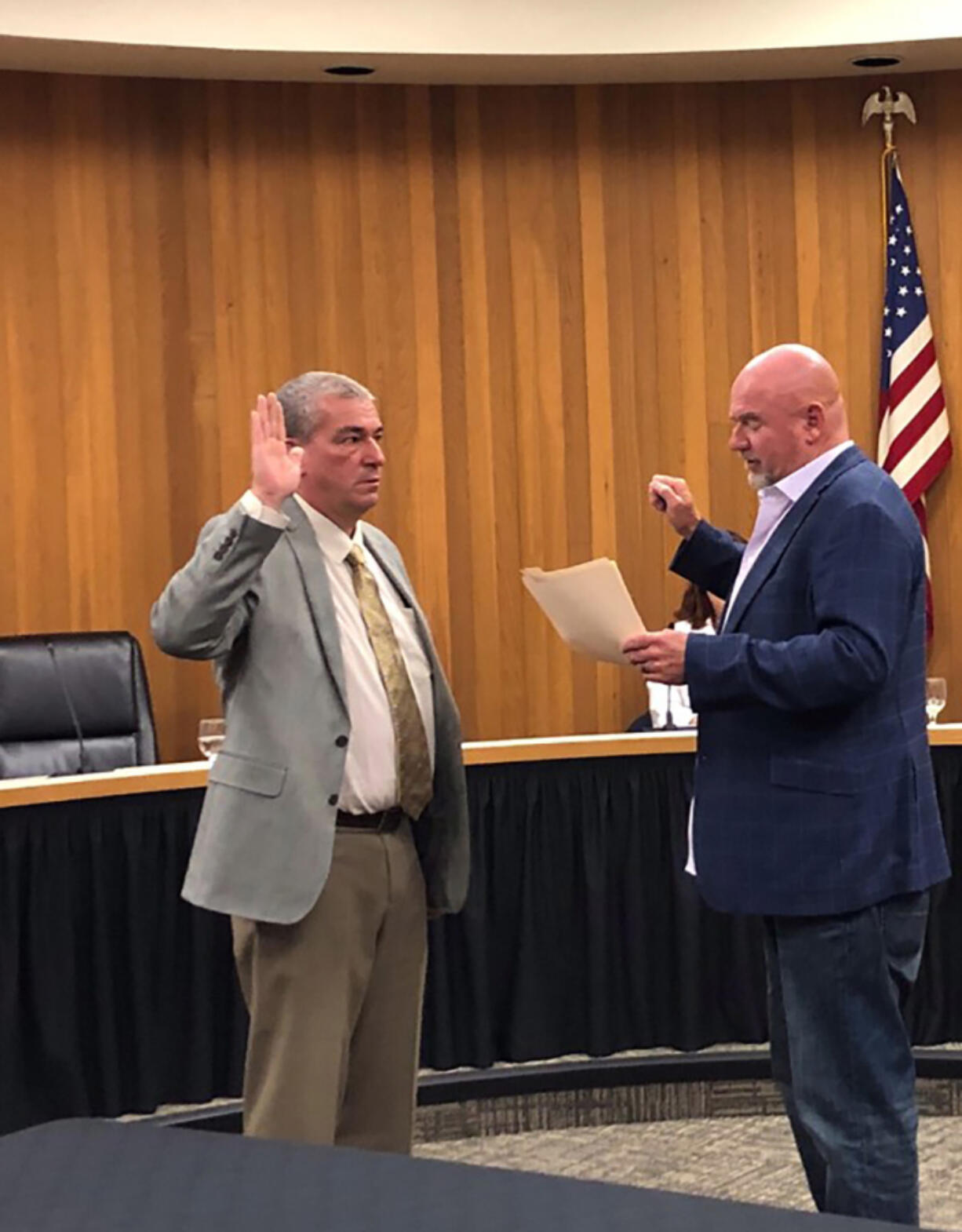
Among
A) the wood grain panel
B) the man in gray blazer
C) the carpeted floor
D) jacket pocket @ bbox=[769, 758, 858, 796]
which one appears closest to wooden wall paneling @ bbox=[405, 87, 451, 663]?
the wood grain panel

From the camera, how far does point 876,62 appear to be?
6348 mm

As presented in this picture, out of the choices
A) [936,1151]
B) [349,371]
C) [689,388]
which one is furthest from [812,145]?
[936,1151]

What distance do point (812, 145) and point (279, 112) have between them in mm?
1945

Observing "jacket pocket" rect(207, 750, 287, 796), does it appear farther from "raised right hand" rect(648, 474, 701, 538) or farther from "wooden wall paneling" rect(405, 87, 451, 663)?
"wooden wall paneling" rect(405, 87, 451, 663)

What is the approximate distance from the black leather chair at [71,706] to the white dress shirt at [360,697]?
2.43 meters

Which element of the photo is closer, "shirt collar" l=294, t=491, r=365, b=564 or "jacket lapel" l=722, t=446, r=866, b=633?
"jacket lapel" l=722, t=446, r=866, b=633

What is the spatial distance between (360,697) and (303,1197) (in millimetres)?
1998

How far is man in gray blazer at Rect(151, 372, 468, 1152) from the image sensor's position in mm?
2869

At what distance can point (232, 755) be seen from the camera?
2.94m

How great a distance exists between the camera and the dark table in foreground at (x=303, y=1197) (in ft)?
3.21

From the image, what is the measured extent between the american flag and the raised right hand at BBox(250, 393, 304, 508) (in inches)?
162

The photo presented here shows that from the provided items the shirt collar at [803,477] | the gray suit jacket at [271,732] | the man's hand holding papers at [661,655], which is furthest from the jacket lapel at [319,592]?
the shirt collar at [803,477]

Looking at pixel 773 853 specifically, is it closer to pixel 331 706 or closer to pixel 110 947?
pixel 331 706

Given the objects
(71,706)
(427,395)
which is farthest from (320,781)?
(427,395)
